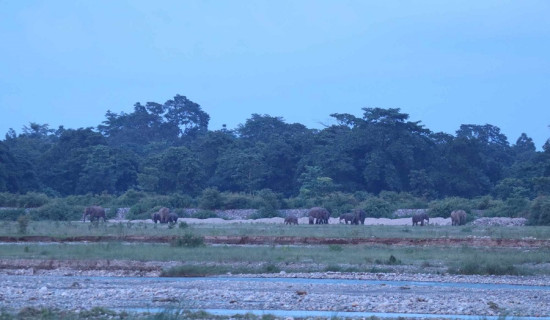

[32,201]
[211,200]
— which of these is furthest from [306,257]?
[32,201]

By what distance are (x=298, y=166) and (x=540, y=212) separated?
1121 inches

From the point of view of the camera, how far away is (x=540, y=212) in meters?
48.0

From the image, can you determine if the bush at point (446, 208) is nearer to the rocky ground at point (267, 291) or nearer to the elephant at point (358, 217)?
the elephant at point (358, 217)

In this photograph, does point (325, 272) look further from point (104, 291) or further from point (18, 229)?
point (18, 229)

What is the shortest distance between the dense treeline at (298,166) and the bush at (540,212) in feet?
46.6

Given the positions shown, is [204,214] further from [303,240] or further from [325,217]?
[303,240]

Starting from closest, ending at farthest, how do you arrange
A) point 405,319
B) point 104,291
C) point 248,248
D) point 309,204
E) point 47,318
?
1. point 47,318
2. point 405,319
3. point 104,291
4. point 248,248
5. point 309,204

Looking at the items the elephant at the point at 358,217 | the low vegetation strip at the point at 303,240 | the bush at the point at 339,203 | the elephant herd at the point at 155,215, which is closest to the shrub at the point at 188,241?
the low vegetation strip at the point at 303,240

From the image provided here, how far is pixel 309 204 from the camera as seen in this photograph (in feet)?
202

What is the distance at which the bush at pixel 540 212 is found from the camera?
156 feet

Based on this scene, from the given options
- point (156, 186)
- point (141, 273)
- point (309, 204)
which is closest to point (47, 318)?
point (141, 273)

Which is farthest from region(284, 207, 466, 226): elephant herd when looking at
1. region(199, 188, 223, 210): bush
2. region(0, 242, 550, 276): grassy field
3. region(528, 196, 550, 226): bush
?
region(0, 242, 550, 276): grassy field

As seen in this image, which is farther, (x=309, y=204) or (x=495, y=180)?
(x=495, y=180)

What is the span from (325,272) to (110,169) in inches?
1926
